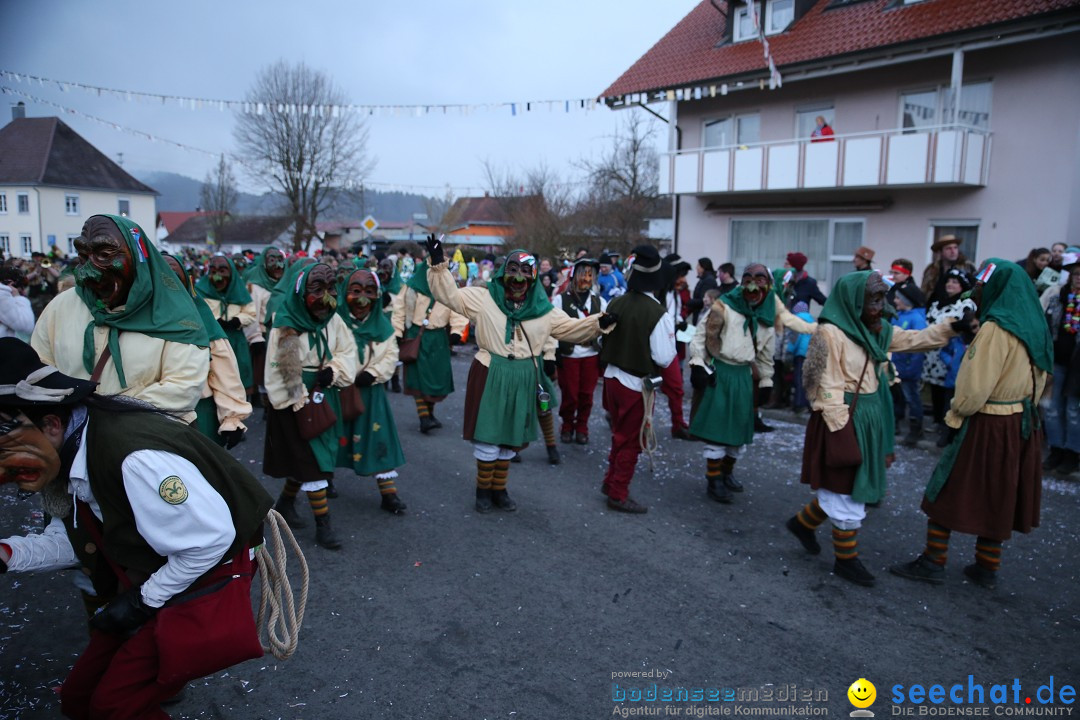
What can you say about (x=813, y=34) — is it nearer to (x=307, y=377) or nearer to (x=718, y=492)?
(x=718, y=492)

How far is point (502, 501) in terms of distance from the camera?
6027 mm

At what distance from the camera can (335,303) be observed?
16.8 feet

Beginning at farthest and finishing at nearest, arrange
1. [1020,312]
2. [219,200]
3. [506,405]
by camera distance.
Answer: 1. [219,200]
2. [506,405]
3. [1020,312]

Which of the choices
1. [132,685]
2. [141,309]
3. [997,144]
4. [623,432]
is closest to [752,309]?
[623,432]

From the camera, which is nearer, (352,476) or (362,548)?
(362,548)

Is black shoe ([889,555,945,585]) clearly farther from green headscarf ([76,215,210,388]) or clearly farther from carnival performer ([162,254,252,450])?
green headscarf ([76,215,210,388])

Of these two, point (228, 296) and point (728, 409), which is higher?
point (228, 296)

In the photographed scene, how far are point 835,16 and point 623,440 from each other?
50.3 feet

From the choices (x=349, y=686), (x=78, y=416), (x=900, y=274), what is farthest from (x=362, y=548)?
(x=900, y=274)

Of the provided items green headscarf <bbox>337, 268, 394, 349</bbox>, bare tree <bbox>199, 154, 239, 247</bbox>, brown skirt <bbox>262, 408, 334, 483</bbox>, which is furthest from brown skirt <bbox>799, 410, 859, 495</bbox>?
bare tree <bbox>199, 154, 239, 247</bbox>

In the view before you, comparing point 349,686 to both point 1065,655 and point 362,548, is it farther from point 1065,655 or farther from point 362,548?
point 1065,655

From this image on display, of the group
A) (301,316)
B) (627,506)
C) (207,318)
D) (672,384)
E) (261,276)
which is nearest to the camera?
(207,318)

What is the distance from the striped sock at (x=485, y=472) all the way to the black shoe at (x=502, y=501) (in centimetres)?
10

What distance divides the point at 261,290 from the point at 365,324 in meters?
3.82
